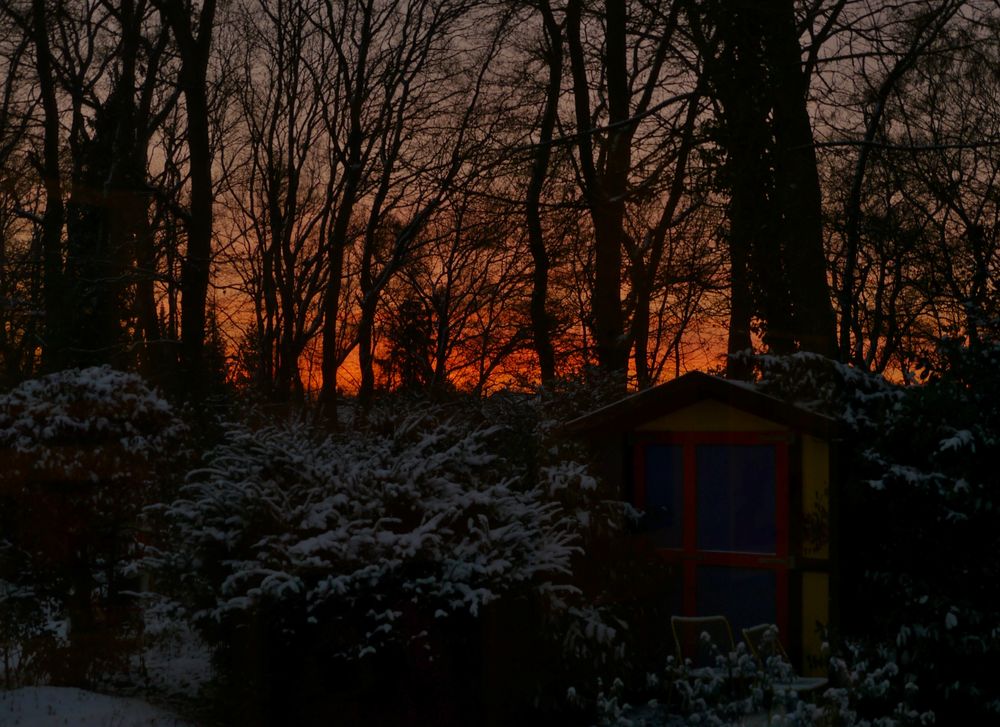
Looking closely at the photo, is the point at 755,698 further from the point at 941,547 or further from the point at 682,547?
the point at 682,547

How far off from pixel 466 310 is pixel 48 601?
19.7 metres

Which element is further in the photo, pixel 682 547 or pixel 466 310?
pixel 466 310

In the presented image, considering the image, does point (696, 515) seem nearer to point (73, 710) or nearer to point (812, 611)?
point (812, 611)

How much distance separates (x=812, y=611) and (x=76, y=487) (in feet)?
22.6

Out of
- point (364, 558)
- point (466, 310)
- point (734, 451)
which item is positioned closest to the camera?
point (364, 558)

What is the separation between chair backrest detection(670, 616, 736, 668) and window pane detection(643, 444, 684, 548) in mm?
805

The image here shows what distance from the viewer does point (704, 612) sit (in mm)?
10648

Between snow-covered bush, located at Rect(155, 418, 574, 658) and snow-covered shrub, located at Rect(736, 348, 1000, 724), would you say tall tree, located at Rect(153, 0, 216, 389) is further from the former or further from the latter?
snow-covered shrub, located at Rect(736, 348, 1000, 724)

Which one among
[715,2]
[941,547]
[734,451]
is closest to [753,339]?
[715,2]

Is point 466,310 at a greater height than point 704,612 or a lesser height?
greater

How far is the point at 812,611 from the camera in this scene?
10211mm

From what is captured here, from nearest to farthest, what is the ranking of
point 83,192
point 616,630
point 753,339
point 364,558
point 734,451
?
point 364,558 → point 616,630 → point 734,451 → point 753,339 → point 83,192

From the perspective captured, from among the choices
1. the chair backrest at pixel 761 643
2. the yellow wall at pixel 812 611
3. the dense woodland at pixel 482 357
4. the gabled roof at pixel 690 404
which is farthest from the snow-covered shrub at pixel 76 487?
the yellow wall at pixel 812 611

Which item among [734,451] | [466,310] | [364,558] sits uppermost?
[466,310]
